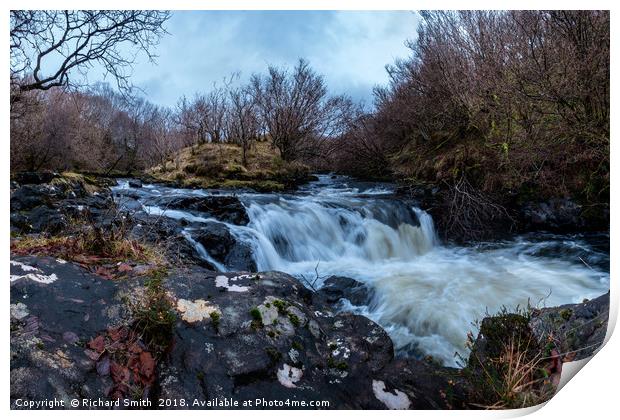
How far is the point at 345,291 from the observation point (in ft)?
10.8

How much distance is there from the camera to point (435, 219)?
12.8 feet

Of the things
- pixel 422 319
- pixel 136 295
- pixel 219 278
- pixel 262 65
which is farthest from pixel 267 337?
pixel 262 65

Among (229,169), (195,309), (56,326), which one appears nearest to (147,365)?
(195,309)

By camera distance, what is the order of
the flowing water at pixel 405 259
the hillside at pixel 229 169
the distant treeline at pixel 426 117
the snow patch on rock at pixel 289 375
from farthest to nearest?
the hillside at pixel 229 169, the flowing water at pixel 405 259, the distant treeline at pixel 426 117, the snow patch on rock at pixel 289 375

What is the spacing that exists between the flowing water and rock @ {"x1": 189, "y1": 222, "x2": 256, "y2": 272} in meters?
0.06

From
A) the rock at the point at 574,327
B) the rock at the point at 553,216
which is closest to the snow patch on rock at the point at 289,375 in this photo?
the rock at the point at 574,327

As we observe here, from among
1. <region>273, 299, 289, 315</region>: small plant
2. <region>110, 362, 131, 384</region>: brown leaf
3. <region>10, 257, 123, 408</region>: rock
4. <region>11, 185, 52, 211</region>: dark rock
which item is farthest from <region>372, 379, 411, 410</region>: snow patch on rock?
<region>11, 185, 52, 211</region>: dark rock

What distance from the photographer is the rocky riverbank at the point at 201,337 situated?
5.99 ft

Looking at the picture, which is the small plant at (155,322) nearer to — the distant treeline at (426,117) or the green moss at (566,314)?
the distant treeline at (426,117)

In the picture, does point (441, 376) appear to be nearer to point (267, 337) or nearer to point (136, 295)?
point (267, 337)

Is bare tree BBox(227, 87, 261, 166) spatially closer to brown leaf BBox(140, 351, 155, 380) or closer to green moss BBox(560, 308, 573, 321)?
brown leaf BBox(140, 351, 155, 380)

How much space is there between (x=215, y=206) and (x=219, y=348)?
2580 millimetres

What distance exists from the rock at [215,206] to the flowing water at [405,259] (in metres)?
0.10

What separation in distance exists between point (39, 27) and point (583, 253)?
4.16 meters
